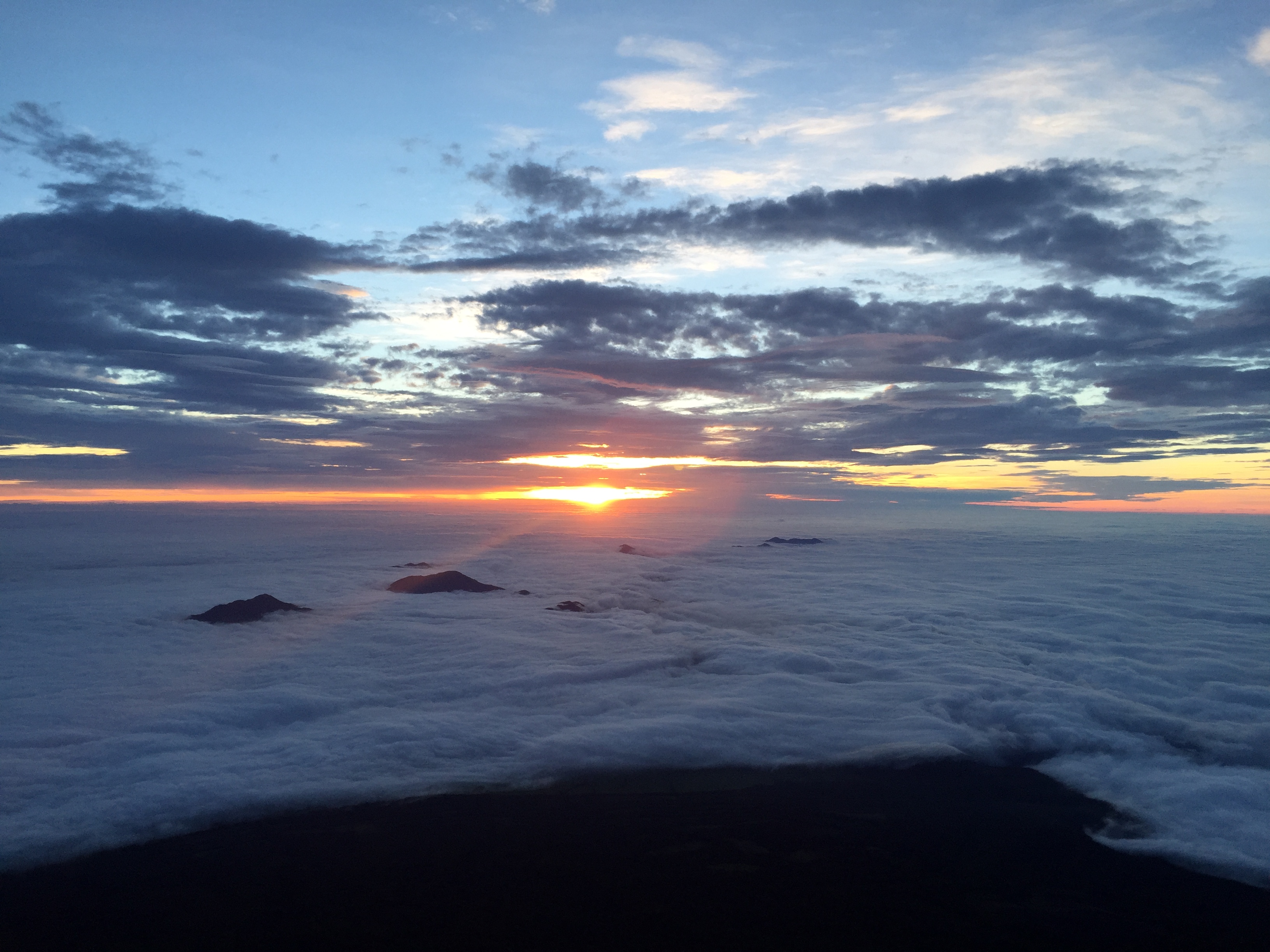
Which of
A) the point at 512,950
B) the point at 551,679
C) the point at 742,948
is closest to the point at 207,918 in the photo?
the point at 512,950

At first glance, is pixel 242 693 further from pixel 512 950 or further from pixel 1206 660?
pixel 1206 660

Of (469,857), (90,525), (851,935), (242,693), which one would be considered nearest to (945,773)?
(851,935)

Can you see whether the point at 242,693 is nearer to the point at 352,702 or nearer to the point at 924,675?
the point at 352,702

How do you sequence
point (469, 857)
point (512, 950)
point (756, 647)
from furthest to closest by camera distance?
point (756, 647)
point (469, 857)
point (512, 950)

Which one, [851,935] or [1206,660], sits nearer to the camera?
[851,935]

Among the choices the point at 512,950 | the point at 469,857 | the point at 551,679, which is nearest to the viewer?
the point at 512,950

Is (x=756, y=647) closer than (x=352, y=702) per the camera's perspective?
No

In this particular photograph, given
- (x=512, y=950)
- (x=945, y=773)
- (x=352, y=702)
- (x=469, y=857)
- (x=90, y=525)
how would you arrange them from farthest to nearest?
(x=90, y=525)
(x=352, y=702)
(x=945, y=773)
(x=469, y=857)
(x=512, y=950)
